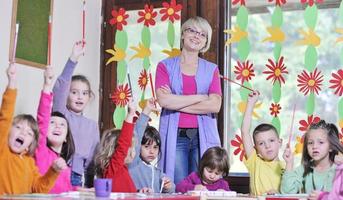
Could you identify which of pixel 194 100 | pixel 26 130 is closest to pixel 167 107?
pixel 194 100

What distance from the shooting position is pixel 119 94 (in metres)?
3.99

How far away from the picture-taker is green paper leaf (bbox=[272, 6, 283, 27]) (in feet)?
12.0

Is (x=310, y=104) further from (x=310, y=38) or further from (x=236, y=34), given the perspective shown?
(x=236, y=34)

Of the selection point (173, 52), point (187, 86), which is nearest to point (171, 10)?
point (173, 52)

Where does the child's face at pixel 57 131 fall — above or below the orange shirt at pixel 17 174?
above

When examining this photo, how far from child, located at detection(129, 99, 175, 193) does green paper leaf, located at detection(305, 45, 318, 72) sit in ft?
3.32

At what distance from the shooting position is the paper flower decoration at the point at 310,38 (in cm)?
357

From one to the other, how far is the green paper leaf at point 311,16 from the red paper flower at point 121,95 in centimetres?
123

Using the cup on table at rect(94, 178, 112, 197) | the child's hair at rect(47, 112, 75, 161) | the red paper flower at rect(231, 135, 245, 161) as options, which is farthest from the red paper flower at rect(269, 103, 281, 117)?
the cup on table at rect(94, 178, 112, 197)

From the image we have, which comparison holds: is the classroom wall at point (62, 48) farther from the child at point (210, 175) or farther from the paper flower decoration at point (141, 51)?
the child at point (210, 175)

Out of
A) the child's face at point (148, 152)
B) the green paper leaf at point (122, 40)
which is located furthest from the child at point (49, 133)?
the green paper leaf at point (122, 40)

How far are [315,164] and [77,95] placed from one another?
1.29 m

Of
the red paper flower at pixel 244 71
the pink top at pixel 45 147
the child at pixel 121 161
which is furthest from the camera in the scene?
the red paper flower at pixel 244 71

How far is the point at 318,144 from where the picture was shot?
9.91 feet
